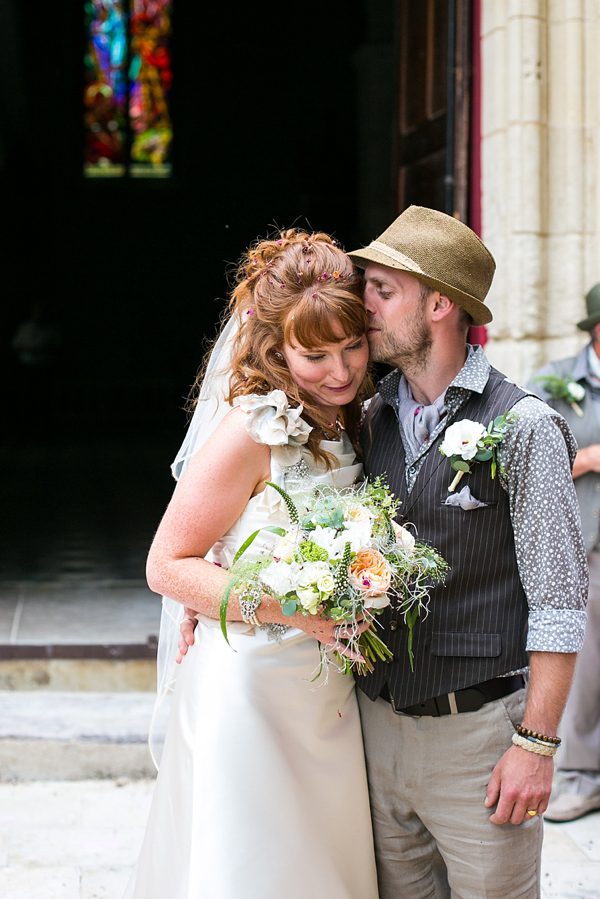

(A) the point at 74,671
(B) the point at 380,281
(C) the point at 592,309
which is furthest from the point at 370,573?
(A) the point at 74,671

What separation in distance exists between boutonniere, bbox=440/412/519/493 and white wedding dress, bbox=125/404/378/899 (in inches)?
11.8

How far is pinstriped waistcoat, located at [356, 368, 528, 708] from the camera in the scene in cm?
200

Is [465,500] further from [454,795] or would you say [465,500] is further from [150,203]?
[150,203]

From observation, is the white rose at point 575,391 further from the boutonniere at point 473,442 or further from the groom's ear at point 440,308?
the boutonniere at point 473,442

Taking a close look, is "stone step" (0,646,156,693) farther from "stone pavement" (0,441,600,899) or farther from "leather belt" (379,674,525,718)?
"leather belt" (379,674,525,718)

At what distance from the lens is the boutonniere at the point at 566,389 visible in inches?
148

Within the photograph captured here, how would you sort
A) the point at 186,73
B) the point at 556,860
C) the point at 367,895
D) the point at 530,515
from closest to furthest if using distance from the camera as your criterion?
the point at 530,515 < the point at 367,895 < the point at 556,860 < the point at 186,73

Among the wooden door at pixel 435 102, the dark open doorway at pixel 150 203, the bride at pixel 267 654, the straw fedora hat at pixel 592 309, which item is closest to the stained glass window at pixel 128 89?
the dark open doorway at pixel 150 203

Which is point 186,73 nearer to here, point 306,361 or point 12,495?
point 12,495

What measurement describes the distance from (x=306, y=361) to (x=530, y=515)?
0.57 meters

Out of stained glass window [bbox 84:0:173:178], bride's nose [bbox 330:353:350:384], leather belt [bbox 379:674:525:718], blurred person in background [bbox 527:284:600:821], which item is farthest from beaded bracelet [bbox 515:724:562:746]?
stained glass window [bbox 84:0:173:178]

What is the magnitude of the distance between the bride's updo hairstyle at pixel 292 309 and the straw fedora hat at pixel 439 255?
9 centimetres

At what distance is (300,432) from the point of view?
6.66 feet

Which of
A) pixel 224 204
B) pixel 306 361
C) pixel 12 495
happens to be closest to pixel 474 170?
pixel 306 361
